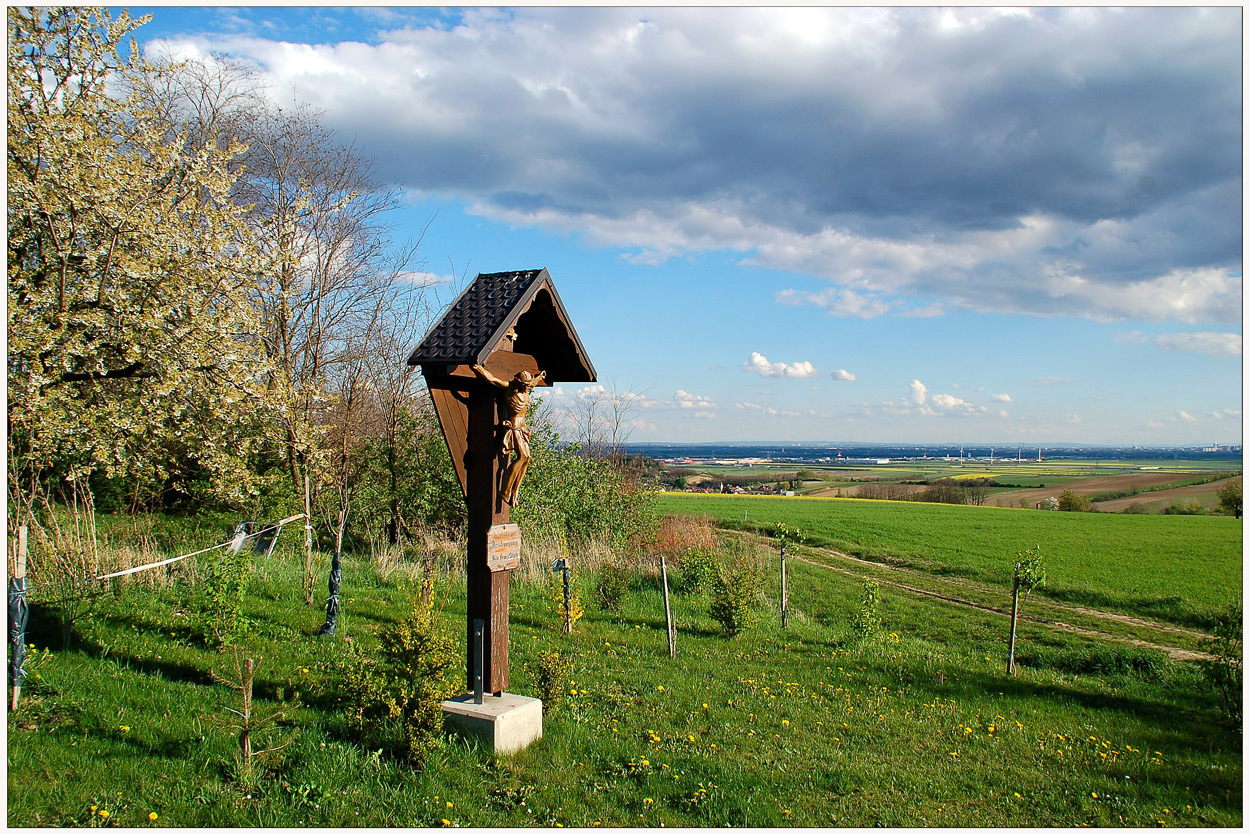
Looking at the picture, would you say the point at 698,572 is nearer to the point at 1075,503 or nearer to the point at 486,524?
the point at 486,524

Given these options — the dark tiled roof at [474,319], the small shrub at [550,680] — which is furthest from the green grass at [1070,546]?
the dark tiled roof at [474,319]

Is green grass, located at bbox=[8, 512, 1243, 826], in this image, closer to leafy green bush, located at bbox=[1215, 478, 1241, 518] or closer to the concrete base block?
the concrete base block

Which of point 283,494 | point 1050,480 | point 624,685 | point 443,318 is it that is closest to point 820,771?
point 624,685

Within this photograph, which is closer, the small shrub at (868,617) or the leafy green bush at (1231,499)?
the small shrub at (868,617)

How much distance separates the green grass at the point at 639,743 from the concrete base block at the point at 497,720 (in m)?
0.14

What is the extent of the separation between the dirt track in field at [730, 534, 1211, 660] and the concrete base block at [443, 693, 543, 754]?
12.2 m

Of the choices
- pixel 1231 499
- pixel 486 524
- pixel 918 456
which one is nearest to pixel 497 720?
pixel 486 524

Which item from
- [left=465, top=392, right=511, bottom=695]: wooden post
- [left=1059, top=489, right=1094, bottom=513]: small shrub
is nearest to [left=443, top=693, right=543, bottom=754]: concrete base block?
[left=465, top=392, right=511, bottom=695]: wooden post

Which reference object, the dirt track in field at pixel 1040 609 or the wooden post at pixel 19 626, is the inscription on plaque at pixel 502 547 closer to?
the wooden post at pixel 19 626

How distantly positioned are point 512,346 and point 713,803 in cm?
367

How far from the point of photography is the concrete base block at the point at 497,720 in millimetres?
5000

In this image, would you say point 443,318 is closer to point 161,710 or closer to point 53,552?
point 161,710

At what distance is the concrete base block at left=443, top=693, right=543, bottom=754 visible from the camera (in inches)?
197

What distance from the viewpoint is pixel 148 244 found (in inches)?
353
